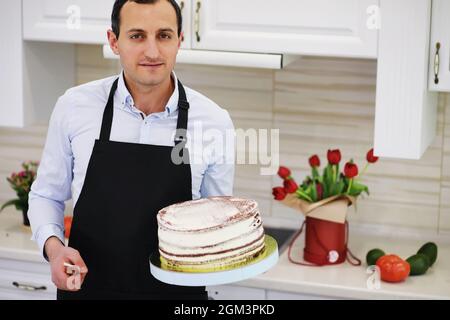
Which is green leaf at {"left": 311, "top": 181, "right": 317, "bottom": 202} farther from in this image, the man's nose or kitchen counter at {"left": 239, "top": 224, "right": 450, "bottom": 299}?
the man's nose

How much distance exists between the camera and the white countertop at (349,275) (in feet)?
7.84

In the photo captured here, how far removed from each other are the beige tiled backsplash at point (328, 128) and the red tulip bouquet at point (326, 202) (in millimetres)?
251

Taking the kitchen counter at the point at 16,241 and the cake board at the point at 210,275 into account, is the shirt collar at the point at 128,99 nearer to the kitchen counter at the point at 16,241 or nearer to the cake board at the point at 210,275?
the cake board at the point at 210,275

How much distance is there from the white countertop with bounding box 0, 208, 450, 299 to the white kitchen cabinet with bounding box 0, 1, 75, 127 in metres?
0.39

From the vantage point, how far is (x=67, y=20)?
2.68 meters

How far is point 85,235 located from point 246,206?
1.31ft

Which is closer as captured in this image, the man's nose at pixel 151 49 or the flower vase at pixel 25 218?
the man's nose at pixel 151 49

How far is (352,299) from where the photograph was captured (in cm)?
241

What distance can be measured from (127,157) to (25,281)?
3.06ft

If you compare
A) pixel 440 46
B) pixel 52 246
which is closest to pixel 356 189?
pixel 440 46

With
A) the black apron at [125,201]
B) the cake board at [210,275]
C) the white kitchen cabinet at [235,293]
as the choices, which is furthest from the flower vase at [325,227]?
the cake board at [210,275]

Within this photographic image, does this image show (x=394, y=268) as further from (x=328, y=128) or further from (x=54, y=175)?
(x=54, y=175)
